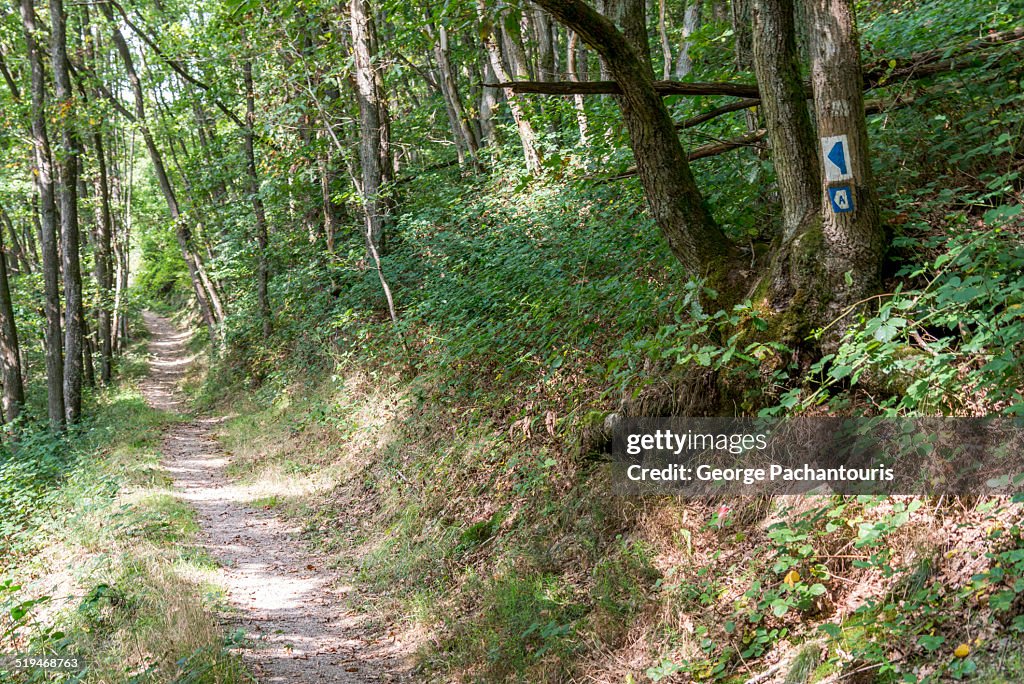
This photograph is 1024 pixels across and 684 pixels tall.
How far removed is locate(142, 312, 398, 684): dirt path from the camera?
611cm

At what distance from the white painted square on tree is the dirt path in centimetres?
491

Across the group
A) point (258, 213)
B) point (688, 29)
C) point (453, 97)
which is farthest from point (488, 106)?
point (258, 213)

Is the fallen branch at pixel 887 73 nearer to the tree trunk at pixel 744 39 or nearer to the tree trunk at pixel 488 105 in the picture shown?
the tree trunk at pixel 744 39

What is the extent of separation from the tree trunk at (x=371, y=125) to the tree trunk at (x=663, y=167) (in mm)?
8696

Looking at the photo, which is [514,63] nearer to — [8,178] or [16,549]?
[16,549]

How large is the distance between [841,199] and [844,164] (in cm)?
23

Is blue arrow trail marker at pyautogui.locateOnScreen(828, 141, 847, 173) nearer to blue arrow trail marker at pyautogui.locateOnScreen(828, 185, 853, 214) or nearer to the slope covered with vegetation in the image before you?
blue arrow trail marker at pyautogui.locateOnScreen(828, 185, 853, 214)

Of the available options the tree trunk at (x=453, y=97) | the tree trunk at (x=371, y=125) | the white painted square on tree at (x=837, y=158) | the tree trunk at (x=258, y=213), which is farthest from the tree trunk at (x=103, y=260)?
the white painted square on tree at (x=837, y=158)

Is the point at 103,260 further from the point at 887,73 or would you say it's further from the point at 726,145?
the point at 887,73

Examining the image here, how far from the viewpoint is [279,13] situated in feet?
43.5

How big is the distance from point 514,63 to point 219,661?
1006 cm

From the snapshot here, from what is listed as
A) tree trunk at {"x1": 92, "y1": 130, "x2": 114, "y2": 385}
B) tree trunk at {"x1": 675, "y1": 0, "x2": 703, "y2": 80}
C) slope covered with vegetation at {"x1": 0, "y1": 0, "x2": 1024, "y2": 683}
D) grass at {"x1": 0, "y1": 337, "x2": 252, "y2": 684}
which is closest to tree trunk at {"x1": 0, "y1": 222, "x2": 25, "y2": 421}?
slope covered with vegetation at {"x1": 0, "y1": 0, "x2": 1024, "y2": 683}

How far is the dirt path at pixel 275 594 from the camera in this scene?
6109mm

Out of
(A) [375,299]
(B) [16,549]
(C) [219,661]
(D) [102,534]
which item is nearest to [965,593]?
(C) [219,661]
